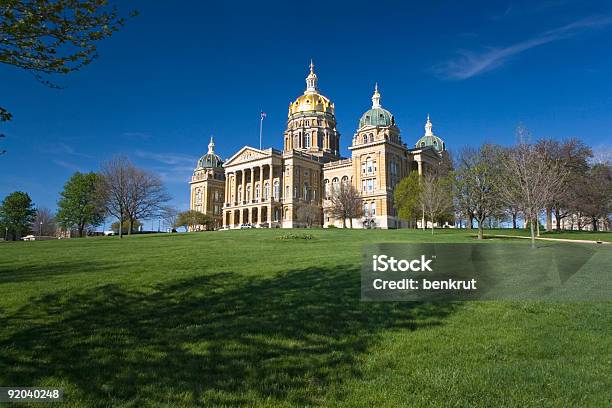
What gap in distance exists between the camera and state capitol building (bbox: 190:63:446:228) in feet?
261

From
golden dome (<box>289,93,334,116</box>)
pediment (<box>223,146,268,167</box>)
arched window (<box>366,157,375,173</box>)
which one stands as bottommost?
arched window (<box>366,157,375,173</box>)

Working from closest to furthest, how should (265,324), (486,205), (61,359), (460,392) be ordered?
1. (460,392)
2. (61,359)
3. (265,324)
4. (486,205)

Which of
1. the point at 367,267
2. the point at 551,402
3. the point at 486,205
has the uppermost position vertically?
the point at 486,205

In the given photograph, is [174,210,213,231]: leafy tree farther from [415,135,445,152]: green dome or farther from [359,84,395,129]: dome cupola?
[415,135,445,152]: green dome

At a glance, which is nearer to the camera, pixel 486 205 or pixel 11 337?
pixel 11 337

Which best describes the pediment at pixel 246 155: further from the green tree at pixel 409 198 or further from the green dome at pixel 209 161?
the green tree at pixel 409 198

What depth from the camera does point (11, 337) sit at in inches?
305

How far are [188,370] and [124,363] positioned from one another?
1.07 meters

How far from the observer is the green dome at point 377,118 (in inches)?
3295

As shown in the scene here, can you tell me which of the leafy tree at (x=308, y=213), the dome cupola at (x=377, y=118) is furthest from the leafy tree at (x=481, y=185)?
the dome cupola at (x=377, y=118)

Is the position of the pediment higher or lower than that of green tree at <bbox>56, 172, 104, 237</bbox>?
higher

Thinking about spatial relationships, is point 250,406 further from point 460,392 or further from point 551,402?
point 551,402

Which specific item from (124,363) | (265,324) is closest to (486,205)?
(265,324)

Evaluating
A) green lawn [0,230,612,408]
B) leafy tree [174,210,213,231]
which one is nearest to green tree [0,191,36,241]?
leafy tree [174,210,213,231]
